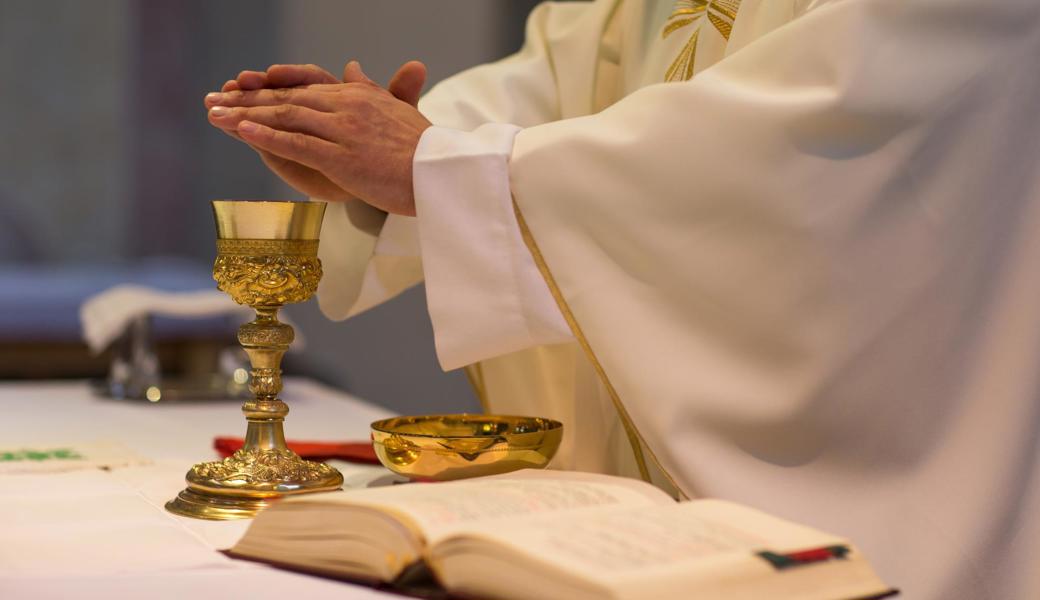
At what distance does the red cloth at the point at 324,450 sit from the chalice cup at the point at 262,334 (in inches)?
13.7

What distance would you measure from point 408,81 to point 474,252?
333mm

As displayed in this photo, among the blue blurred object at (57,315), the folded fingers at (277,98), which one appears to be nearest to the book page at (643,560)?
the folded fingers at (277,98)

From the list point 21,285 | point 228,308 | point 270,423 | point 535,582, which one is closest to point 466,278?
point 270,423

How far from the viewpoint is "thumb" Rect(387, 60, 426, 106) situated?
1.63m

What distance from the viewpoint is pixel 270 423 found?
1390mm

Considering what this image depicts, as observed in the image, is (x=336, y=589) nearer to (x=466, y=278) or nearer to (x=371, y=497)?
(x=371, y=497)

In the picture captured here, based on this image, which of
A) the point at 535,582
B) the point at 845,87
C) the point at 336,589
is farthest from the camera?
the point at 845,87

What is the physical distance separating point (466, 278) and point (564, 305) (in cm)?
11

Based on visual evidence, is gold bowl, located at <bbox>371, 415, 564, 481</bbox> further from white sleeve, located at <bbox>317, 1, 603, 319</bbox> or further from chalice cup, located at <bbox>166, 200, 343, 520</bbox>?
white sleeve, located at <bbox>317, 1, 603, 319</bbox>

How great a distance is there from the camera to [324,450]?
5.82 ft

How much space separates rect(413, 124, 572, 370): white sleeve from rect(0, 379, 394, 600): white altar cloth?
0.26 m

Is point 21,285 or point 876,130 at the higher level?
point 876,130

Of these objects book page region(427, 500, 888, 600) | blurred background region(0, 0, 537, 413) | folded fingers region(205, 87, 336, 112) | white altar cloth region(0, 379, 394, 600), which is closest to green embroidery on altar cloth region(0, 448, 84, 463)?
white altar cloth region(0, 379, 394, 600)

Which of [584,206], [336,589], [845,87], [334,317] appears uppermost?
[845,87]
